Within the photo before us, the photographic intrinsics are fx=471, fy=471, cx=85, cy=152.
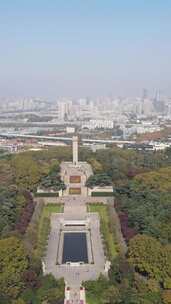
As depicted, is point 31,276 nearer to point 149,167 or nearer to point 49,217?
point 49,217

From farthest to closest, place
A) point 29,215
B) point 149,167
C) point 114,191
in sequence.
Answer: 1. point 149,167
2. point 114,191
3. point 29,215

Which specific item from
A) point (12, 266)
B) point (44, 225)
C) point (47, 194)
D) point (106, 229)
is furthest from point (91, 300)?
point (47, 194)

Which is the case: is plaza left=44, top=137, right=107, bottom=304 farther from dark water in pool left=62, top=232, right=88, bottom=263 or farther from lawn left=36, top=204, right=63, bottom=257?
lawn left=36, top=204, right=63, bottom=257

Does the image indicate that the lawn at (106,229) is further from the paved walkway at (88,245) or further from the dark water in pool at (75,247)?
the dark water in pool at (75,247)

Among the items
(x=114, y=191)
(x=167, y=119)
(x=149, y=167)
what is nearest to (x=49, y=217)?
(x=114, y=191)

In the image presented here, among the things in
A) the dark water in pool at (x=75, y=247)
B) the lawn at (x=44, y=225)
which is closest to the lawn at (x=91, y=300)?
the dark water in pool at (x=75, y=247)

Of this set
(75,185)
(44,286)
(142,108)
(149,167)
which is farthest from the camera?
(142,108)

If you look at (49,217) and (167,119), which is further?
(167,119)
